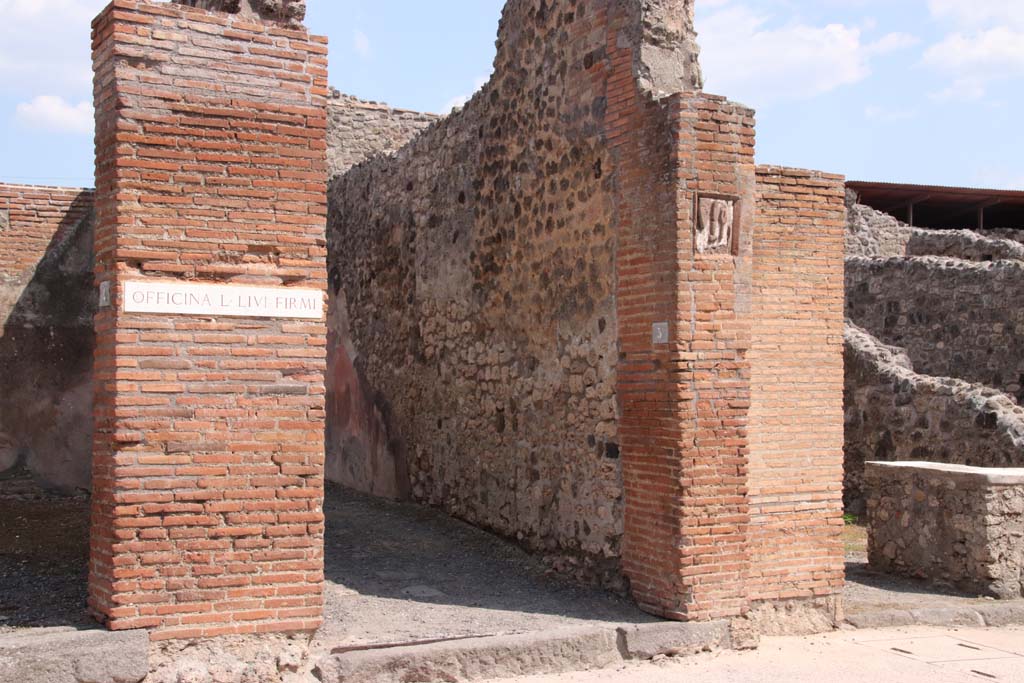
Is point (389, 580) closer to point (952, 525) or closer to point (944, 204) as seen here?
point (952, 525)

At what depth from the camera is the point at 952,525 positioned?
27.5ft

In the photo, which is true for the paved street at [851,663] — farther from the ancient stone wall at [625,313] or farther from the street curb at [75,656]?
the street curb at [75,656]

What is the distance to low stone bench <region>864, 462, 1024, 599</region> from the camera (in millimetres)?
8141

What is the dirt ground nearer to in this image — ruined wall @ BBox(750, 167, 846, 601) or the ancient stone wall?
the ancient stone wall

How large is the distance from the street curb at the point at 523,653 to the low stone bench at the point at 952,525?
97.2 inches

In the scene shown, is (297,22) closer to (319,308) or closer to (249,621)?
(319,308)

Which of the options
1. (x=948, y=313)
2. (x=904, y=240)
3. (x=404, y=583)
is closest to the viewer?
(x=404, y=583)

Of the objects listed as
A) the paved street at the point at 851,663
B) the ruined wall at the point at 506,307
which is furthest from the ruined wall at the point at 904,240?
the paved street at the point at 851,663

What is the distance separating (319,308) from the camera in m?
5.88

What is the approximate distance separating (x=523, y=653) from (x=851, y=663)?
190 centimetres

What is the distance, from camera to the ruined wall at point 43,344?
28.4ft

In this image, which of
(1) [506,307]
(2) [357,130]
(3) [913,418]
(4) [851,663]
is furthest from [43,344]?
(3) [913,418]

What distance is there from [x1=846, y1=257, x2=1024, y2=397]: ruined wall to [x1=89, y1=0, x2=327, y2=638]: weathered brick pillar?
1081 centimetres

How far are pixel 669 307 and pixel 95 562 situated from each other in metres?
3.48
